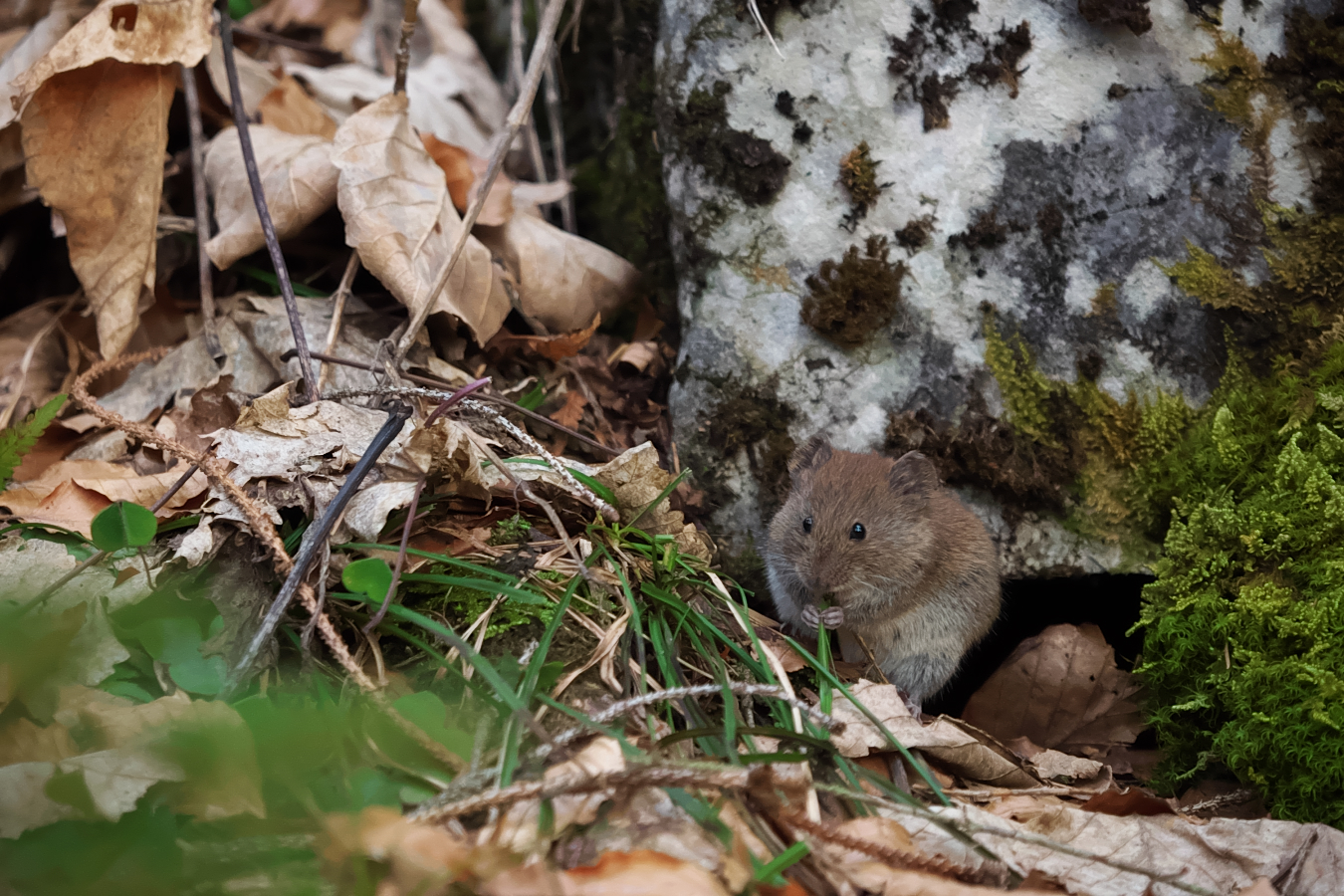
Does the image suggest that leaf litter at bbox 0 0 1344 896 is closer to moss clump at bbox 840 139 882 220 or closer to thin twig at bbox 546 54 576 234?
thin twig at bbox 546 54 576 234

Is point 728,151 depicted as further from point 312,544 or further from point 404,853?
point 404,853

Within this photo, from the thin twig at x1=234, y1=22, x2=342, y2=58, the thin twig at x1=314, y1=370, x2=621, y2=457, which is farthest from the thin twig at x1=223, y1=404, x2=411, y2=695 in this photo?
the thin twig at x1=234, y1=22, x2=342, y2=58

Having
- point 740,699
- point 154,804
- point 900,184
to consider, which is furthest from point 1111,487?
point 154,804

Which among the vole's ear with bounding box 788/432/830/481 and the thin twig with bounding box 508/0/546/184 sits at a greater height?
the thin twig with bounding box 508/0/546/184

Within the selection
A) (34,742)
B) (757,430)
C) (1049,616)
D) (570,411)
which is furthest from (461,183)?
(1049,616)

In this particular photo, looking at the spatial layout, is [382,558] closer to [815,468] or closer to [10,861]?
[10,861]

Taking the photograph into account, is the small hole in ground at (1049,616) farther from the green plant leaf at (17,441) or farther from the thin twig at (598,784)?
the green plant leaf at (17,441)
